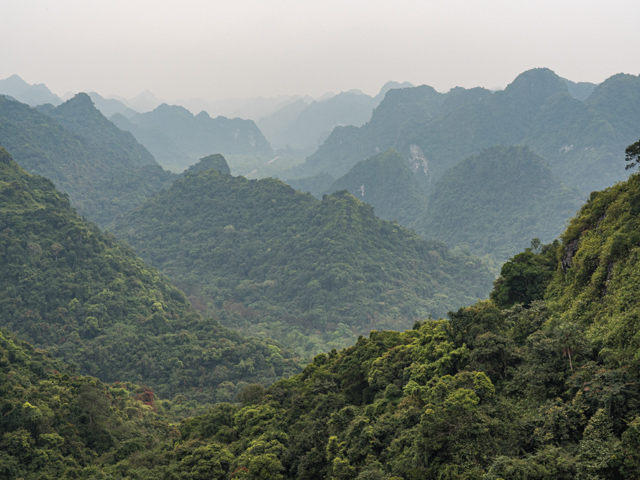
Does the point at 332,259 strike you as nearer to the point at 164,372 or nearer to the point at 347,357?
the point at 164,372

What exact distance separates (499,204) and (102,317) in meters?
91.3

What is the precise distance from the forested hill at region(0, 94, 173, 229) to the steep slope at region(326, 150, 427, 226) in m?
48.7

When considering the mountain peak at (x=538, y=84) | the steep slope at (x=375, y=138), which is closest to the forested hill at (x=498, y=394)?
the mountain peak at (x=538, y=84)

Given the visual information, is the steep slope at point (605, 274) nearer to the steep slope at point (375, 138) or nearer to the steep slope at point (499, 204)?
the steep slope at point (499, 204)

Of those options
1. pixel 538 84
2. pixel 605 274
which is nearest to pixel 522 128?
pixel 538 84

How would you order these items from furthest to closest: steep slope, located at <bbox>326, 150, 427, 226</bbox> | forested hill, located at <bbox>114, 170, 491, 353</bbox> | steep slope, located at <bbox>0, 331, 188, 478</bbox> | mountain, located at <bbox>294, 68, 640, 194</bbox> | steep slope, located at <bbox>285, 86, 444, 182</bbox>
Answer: steep slope, located at <bbox>285, 86, 444, 182</bbox> < steep slope, located at <bbox>326, 150, 427, 226</bbox> < mountain, located at <bbox>294, 68, 640, 194</bbox> < forested hill, located at <bbox>114, 170, 491, 353</bbox> < steep slope, located at <bbox>0, 331, 188, 478</bbox>

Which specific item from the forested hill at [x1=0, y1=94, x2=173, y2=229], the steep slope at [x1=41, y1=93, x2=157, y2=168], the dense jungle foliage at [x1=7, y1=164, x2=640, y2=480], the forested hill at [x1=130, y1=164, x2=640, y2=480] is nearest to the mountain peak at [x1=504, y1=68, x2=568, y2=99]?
the forested hill at [x1=0, y1=94, x2=173, y2=229]

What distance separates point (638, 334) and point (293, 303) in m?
58.4

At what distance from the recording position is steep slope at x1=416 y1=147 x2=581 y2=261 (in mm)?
105688

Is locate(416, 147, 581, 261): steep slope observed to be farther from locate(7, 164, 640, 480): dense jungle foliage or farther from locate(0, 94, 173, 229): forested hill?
locate(7, 164, 640, 480): dense jungle foliage

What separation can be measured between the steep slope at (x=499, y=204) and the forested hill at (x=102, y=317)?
66669mm

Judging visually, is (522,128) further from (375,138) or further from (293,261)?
(293,261)

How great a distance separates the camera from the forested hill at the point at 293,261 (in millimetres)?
68500

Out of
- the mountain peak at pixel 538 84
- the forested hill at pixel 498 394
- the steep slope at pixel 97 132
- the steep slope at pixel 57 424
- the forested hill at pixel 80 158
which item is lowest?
the steep slope at pixel 57 424
